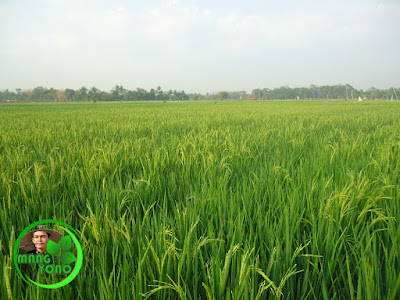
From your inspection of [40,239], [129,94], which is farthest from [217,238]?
[129,94]

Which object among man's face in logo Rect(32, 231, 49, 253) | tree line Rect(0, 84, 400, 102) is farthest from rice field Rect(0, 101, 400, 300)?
tree line Rect(0, 84, 400, 102)

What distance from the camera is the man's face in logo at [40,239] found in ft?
2.03

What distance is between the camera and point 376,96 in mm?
104938

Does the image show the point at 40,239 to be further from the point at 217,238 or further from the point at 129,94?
the point at 129,94

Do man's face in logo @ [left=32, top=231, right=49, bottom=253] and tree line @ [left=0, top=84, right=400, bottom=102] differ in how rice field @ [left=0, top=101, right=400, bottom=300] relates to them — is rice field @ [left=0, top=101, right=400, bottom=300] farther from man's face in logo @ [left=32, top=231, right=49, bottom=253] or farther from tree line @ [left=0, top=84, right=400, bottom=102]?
tree line @ [left=0, top=84, right=400, bottom=102]

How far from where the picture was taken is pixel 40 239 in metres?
0.62

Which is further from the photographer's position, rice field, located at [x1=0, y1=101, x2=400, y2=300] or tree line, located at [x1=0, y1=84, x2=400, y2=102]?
tree line, located at [x1=0, y1=84, x2=400, y2=102]

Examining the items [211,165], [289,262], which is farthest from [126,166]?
[289,262]

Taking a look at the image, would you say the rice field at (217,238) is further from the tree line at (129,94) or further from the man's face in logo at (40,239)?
the tree line at (129,94)

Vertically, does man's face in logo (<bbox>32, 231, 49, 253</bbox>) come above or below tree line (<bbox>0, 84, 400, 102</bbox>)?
below

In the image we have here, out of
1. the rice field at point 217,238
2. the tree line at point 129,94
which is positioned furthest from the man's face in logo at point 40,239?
the tree line at point 129,94

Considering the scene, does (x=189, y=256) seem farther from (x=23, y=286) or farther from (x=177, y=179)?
(x=177, y=179)

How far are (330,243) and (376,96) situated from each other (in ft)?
438

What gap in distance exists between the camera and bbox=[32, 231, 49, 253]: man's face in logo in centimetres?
62
